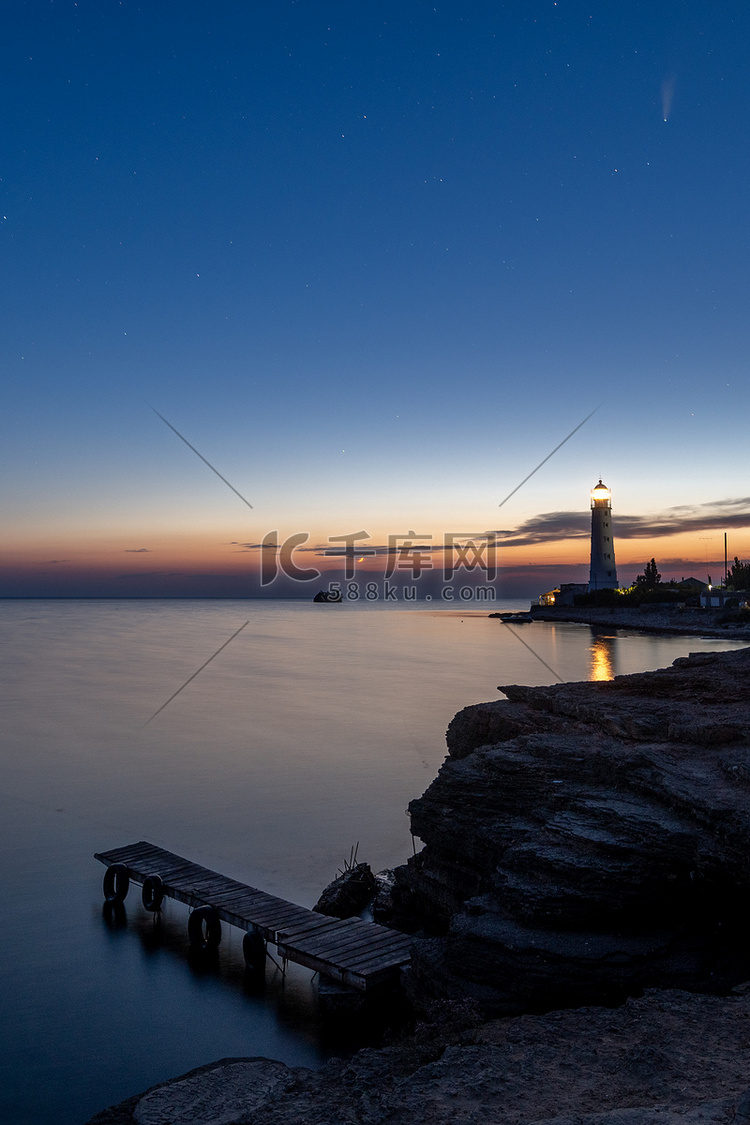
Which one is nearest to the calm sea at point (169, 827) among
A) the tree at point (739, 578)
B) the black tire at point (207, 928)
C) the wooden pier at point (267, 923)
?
the black tire at point (207, 928)

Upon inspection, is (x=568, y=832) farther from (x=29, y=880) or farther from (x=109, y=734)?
(x=109, y=734)

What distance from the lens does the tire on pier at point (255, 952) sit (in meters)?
11.3

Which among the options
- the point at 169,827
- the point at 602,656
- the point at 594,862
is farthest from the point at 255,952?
the point at 602,656

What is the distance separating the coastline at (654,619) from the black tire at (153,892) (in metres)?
76.8

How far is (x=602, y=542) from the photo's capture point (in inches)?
4424

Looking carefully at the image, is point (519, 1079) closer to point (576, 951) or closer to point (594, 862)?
point (576, 951)

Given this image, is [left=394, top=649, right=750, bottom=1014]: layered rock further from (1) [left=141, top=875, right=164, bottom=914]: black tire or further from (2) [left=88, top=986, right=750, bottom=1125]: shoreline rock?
(1) [left=141, top=875, right=164, bottom=914]: black tire

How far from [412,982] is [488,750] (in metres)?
3.47

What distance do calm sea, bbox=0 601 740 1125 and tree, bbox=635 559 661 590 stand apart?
96.4m

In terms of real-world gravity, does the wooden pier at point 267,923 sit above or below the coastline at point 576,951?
below

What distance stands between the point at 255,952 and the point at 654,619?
105 m

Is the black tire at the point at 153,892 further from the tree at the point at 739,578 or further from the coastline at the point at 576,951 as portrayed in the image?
the tree at the point at 739,578

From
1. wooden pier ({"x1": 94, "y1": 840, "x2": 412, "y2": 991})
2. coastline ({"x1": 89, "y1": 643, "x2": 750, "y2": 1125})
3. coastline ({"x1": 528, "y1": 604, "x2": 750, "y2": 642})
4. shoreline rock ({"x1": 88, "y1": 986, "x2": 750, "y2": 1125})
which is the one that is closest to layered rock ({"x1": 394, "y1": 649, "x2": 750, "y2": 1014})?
coastline ({"x1": 89, "y1": 643, "x2": 750, "y2": 1125})

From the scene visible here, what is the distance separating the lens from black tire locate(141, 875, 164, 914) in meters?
13.4
